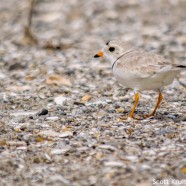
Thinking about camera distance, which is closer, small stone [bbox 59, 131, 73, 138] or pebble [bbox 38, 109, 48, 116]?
small stone [bbox 59, 131, 73, 138]

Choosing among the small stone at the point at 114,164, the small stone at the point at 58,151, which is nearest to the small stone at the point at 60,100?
the small stone at the point at 58,151

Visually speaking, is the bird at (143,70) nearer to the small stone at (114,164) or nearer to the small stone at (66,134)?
the small stone at (66,134)

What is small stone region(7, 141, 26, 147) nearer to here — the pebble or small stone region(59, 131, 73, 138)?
small stone region(59, 131, 73, 138)

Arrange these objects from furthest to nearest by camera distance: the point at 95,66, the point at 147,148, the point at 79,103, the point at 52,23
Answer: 1. the point at 52,23
2. the point at 95,66
3. the point at 79,103
4. the point at 147,148

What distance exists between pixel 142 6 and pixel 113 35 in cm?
182

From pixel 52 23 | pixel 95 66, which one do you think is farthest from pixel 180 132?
pixel 52 23

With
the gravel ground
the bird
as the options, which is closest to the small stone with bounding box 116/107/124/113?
the gravel ground

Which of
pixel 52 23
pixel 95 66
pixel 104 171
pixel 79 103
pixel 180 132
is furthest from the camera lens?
pixel 52 23

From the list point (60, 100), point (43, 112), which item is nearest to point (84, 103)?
point (60, 100)

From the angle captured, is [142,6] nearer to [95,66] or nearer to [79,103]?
[95,66]

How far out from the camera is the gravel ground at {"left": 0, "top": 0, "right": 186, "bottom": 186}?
4.31 meters

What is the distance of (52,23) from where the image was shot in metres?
10.6

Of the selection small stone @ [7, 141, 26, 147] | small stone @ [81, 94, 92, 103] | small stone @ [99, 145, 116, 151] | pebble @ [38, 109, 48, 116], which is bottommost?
small stone @ [81, 94, 92, 103]

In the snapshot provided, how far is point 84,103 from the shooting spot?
633 cm
